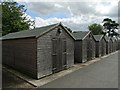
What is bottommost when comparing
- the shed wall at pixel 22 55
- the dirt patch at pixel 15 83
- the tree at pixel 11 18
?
the dirt patch at pixel 15 83

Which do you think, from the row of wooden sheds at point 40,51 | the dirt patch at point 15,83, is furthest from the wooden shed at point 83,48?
the dirt patch at point 15,83

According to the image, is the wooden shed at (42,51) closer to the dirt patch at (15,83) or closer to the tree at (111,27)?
the dirt patch at (15,83)

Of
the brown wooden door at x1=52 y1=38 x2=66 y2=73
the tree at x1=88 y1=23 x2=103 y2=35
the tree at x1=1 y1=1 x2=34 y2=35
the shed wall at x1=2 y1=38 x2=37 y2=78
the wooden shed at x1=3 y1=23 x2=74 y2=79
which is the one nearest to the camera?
the wooden shed at x1=3 y1=23 x2=74 y2=79

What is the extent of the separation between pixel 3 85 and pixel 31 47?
2836mm

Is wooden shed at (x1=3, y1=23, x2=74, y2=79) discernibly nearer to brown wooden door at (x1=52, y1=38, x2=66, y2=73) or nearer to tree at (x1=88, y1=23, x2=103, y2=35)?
brown wooden door at (x1=52, y1=38, x2=66, y2=73)

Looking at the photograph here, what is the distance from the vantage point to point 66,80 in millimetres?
8602

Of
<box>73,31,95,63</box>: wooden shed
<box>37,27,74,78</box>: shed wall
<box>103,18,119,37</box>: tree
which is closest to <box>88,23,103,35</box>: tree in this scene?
<box>103,18,119,37</box>: tree

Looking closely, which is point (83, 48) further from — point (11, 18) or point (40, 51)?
point (11, 18)

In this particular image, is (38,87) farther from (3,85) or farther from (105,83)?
(105,83)

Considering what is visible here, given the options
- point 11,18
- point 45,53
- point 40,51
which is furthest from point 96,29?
point 40,51

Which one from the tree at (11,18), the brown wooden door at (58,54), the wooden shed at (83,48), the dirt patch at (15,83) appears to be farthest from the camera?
the tree at (11,18)

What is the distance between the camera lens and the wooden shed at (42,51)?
918 centimetres

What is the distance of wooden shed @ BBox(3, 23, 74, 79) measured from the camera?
9.18 meters

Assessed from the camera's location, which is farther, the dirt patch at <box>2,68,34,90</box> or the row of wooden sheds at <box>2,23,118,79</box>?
the row of wooden sheds at <box>2,23,118,79</box>
